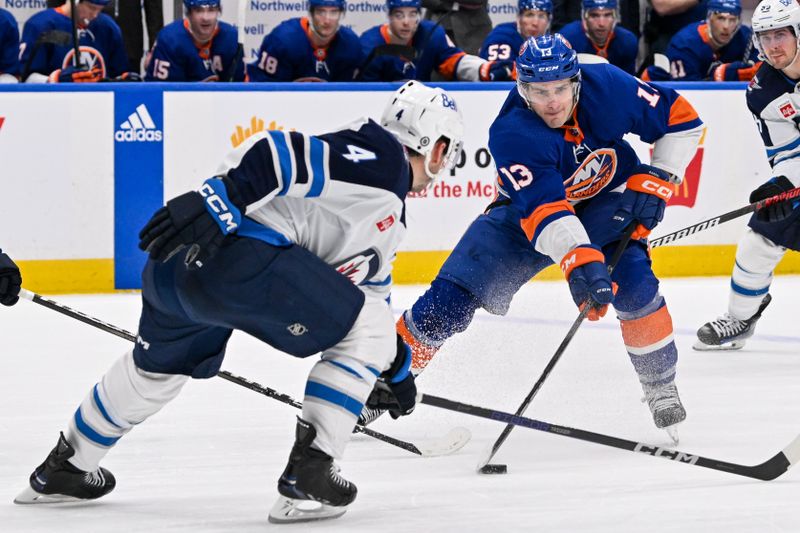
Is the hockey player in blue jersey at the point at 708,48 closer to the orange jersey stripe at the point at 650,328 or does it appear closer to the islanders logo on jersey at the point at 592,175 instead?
the islanders logo on jersey at the point at 592,175

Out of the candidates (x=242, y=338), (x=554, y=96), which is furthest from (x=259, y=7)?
(x=554, y=96)

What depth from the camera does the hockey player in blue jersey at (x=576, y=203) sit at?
3307 millimetres

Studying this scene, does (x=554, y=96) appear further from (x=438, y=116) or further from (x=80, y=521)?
(x=80, y=521)

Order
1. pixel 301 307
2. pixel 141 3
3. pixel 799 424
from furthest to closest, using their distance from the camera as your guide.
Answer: pixel 141 3 → pixel 799 424 → pixel 301 307

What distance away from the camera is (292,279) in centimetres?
253

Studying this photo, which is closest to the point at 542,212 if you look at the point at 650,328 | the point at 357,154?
the point at 650,328

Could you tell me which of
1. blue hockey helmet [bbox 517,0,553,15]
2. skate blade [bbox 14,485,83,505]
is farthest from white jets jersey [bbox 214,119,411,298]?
blue hockey helmet [bbox 517,0,553,15]

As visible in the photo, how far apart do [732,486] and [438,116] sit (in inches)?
43.7

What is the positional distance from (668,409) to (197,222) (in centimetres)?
163

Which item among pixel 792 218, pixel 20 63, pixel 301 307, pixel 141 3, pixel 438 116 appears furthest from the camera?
pixel 141 3

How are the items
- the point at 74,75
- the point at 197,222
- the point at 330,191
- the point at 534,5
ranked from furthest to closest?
the point at 534,5
the point at 74,75
the point at 330,191
the point at 197,222

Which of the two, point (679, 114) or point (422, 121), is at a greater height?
point (422, 121)

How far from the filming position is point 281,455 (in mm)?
3328

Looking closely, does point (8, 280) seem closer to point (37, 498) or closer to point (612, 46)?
point (37, 498)
